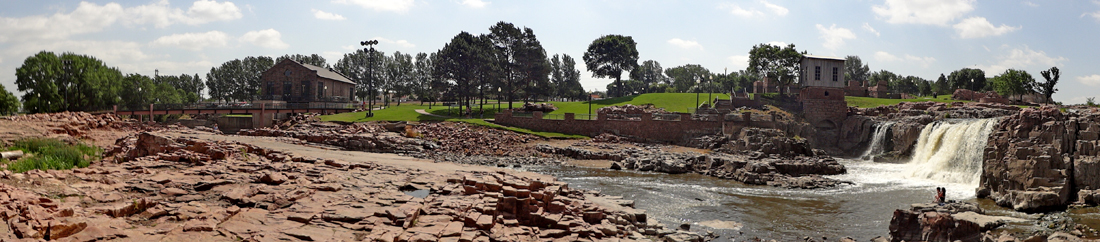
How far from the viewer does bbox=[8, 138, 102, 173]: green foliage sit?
18.9m

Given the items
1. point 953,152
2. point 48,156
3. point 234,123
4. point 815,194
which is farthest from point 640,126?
point 48,156

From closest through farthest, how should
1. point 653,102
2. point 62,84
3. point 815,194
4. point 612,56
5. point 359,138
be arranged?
1. point 815,194
2. point 359,138
3. point 62,84
4. point 653,102
5. point 612,56

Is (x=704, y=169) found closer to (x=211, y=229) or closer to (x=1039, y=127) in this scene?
(x=1039, y=127)

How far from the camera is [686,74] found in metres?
138

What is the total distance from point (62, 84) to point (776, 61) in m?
78.1

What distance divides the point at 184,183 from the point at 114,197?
2.59 metres

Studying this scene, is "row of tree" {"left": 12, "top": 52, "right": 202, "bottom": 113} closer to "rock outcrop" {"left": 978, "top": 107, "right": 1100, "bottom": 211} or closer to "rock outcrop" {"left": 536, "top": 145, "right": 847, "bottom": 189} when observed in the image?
"rock outcrop" {"left": 536, "top": 145, "right": 847, "bottom": 189}

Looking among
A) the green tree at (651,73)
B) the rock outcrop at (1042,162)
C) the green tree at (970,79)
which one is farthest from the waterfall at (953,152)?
the green tree at (651,73)

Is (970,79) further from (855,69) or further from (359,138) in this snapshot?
(359,138)

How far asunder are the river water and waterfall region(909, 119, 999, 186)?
0.04 metres

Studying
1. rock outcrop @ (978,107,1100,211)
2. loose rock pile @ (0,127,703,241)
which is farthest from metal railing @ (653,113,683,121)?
loose rock pile @ (0,127,703,241)

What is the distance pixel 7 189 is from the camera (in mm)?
14031

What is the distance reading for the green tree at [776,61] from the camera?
234ft

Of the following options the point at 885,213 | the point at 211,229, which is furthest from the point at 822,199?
the point at 211,229
